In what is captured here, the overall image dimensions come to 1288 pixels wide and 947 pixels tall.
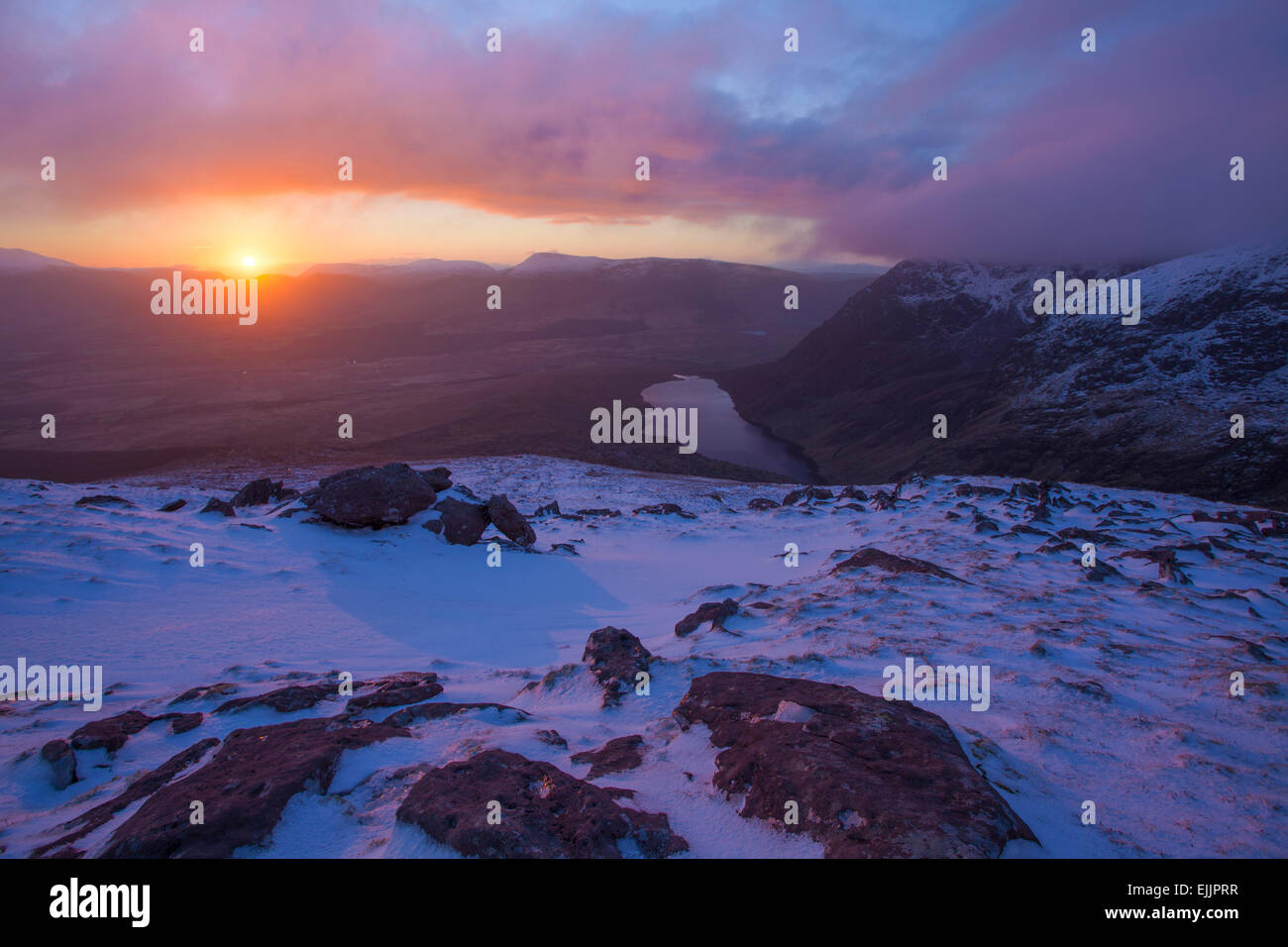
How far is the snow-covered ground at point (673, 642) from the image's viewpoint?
12.4 feet

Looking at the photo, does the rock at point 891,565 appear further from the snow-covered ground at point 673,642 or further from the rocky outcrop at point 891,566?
the snow-covered ground at point 673,642

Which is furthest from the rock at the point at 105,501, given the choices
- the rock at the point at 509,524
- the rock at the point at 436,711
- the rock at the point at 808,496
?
the rock at the point at 808,496

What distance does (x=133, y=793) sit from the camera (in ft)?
13.0

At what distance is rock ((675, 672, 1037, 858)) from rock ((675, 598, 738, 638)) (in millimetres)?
2904

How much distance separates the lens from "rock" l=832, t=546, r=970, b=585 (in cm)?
952

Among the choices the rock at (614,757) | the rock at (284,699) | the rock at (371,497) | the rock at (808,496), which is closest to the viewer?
the rock at (614,757)

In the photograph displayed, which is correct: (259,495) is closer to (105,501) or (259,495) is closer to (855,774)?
(105,501)

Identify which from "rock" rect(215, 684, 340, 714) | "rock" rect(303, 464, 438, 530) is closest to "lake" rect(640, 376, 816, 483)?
"rock" rect(303, 464, 438, 530)

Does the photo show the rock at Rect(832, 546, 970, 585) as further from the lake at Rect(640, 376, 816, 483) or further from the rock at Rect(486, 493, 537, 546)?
the lake at Rect(640, 376, 816, 483)

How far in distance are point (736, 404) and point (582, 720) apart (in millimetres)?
72747

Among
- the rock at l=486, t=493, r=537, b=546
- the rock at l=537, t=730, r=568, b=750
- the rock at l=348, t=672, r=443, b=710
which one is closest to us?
the rock at l=537, t=730, r=568, b=750

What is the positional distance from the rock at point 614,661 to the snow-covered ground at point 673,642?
16cm

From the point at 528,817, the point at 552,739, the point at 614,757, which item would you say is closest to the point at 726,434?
the point at 552,739

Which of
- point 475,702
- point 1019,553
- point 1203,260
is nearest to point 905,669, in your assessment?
point 475,702
